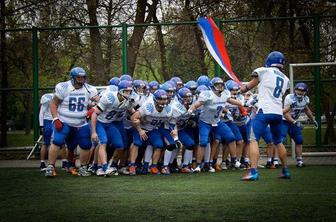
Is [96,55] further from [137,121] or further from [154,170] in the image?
[154,170]

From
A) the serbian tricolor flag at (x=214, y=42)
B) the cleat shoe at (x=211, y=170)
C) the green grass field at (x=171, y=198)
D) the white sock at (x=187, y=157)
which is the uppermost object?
the serbian tricolor flag at (x=214, y=42)

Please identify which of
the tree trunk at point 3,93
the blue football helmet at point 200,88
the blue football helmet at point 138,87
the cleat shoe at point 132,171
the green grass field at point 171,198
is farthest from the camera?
the tree trunk at point 3,93

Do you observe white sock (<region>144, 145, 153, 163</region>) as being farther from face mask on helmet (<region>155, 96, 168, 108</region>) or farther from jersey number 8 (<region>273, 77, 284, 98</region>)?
jersey number 8 (<region>273, 77, 284, 98</region>)

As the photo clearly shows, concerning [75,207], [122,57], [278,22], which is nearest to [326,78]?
[278,22]

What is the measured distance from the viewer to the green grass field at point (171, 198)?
6398mm

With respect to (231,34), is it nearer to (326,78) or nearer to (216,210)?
(326,78)

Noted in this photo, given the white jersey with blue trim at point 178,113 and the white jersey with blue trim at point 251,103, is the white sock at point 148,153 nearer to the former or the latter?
the white jersey with blue trim at point 178,113

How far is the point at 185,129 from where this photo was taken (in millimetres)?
11875

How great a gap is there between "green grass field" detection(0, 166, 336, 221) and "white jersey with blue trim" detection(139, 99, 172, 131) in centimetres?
112

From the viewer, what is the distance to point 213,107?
11.6 m

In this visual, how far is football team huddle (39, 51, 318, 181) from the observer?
10719mm

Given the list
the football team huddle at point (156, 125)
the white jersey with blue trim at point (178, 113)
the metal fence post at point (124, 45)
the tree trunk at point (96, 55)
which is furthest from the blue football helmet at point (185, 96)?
the tree trunk at point (96, 55)

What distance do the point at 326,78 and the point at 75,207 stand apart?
9392 mm

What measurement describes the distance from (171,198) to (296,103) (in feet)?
17.4
